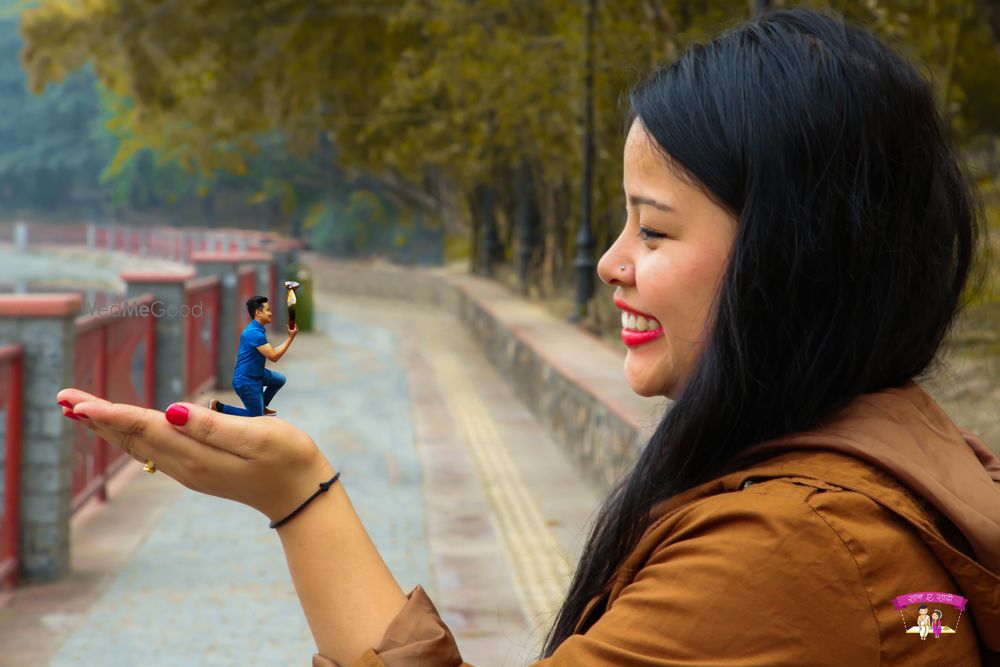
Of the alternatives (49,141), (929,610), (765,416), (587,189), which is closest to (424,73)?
(587,189)

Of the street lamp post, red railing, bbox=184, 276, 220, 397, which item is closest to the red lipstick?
red railing, bbox=184, 276, 220, 397

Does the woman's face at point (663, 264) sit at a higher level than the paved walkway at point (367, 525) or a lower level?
higher

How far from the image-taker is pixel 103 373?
735cm

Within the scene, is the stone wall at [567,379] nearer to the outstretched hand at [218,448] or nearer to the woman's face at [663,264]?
the woman's face at [663,264]

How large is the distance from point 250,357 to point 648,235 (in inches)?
19.0

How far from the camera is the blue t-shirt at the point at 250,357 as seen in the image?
4.18 feet

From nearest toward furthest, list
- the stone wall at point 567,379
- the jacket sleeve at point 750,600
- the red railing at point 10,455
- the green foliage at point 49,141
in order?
the jacket sleeve at point 750,600 → the red railing at point 10,455 → the stone wall at point 567,379 → the green foliage at point 49,141

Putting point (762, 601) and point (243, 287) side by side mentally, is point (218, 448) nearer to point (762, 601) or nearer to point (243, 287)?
point (762, 601)

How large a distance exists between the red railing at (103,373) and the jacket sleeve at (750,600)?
5278 millimetres

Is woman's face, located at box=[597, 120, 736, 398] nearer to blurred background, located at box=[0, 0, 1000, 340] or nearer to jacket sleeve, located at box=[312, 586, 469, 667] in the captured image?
jacket sleeve, located at box=[312, 586, 469, 667]

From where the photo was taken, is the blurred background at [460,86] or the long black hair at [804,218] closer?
the long black hair at [804,218]

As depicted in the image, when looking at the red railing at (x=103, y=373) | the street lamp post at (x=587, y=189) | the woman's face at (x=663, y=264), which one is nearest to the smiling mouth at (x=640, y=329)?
the woman's face at (x=663, y=264)

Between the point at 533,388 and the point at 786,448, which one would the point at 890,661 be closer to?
the point at 786,448

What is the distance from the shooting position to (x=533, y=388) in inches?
516
